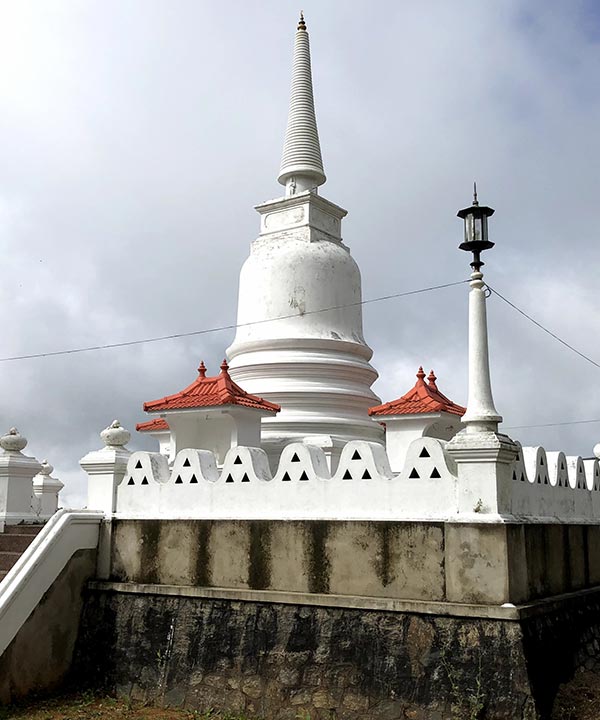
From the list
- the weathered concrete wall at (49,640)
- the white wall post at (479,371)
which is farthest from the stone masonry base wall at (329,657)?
the white wall post at (479,371)

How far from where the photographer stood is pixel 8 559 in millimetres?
13469

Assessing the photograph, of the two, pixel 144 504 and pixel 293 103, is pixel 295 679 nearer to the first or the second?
pixel 144 504

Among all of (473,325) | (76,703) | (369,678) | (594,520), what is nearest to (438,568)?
(369,678)

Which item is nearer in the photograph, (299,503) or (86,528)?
(299,503)

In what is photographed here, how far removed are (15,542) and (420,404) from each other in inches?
351

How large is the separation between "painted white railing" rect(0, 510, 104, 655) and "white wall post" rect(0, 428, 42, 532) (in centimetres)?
327

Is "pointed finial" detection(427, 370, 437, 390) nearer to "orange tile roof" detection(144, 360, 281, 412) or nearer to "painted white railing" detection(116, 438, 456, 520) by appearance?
Result: "orange tile roof" detection(144, 360, 281, 412)

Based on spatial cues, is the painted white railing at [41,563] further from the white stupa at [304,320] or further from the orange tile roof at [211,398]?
the white stupa at [304,320]

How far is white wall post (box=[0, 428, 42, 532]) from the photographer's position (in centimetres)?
1548

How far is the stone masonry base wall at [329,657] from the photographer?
9.63 m

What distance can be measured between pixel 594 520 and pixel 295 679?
610 centimetres

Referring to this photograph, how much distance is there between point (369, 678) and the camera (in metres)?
10.3

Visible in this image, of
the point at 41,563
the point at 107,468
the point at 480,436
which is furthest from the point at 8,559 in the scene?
the point at 480,436

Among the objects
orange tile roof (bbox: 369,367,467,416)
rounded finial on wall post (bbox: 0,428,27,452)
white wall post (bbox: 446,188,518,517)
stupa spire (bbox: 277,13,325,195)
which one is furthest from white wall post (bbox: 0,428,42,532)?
stupa spire (bbox: 277,13,325,195)
